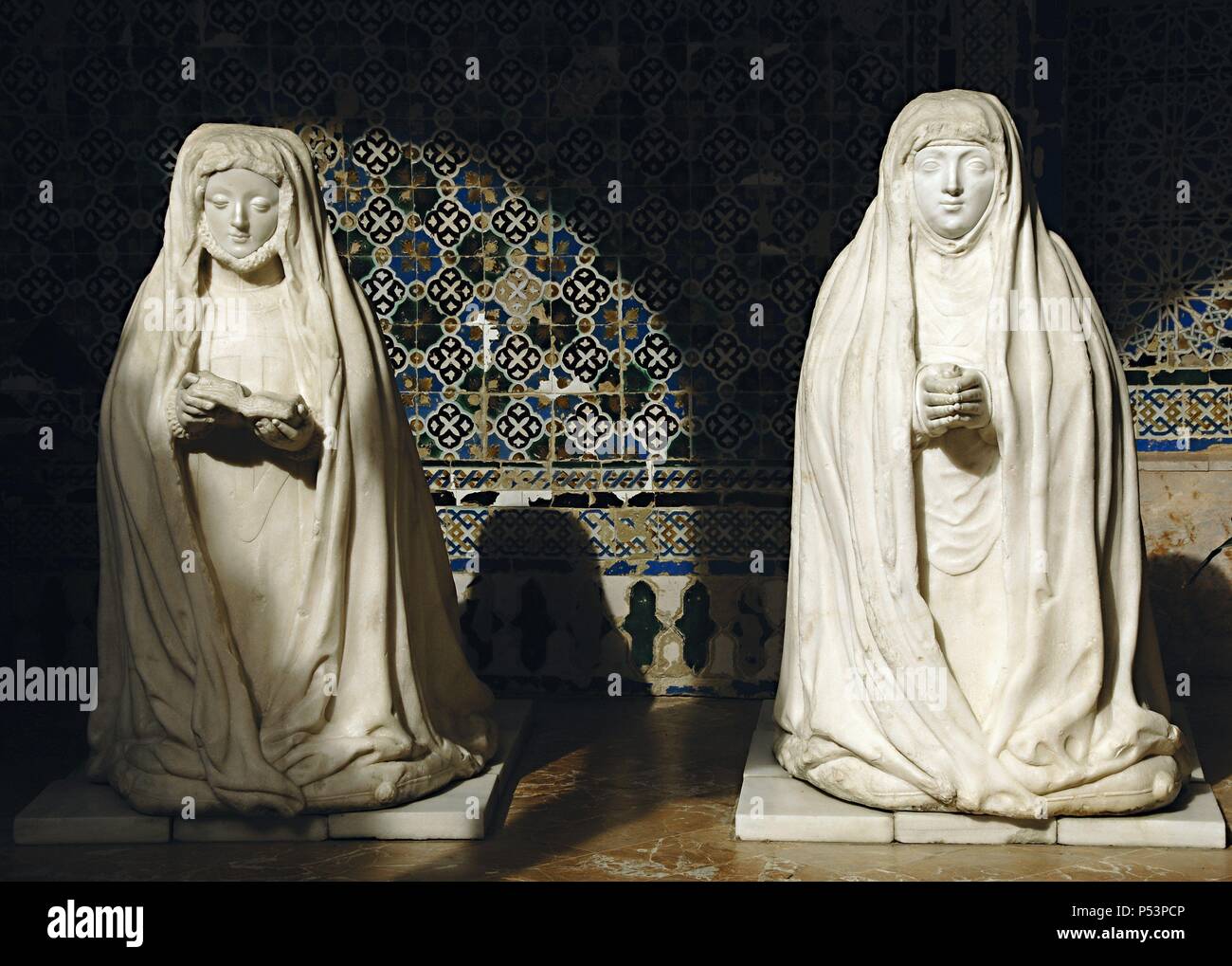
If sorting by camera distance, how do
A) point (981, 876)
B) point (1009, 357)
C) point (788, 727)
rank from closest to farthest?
point (981, 876), point (1009, 357), point (788, 727)

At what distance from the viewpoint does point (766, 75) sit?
7.32 m

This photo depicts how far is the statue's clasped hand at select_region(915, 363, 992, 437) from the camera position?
206 inches

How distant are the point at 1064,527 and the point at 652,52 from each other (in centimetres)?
293

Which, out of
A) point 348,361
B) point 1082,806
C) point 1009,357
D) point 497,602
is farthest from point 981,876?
point 497,602

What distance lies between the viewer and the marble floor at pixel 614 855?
511 centimetres

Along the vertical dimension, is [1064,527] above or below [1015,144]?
below

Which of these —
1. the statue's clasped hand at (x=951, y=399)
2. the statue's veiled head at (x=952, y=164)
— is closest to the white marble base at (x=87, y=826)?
the statue's clasped hand at (x=951, y=399)

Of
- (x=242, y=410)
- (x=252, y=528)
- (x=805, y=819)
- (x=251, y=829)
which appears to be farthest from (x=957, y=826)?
(x=242, y=410)

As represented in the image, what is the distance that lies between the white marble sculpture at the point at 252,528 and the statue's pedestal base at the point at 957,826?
39.4 inches

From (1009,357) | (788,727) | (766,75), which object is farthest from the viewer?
(766,75)

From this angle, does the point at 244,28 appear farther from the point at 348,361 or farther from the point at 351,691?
the point at 351,691

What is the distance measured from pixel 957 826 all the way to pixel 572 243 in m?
3.14

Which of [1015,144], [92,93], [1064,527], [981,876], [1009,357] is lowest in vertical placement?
[981,876]

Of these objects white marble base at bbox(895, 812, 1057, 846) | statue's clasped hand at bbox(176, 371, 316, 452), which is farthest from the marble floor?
statue's clasped hand at bbox(176, 371, 316, 452)
